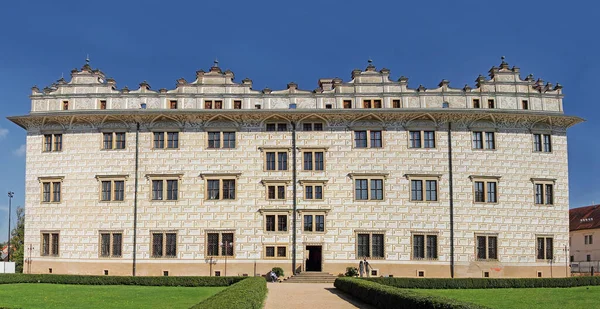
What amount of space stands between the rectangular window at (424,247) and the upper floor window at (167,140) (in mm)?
15720

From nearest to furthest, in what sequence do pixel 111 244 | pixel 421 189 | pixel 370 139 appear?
1. pixel 111 244
2. pixel 421 189
3. pixel 370 139

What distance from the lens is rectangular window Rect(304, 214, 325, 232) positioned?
3666cm

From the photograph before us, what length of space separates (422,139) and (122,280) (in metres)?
19.2

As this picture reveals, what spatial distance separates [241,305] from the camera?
601 inches

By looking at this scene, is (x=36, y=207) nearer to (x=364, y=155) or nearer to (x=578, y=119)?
(x=364, y=155)

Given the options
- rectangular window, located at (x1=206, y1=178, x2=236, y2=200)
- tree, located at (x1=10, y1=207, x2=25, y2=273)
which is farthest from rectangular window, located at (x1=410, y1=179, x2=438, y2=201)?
tree, located at (x1=10, y1=207, x2=25, y2=273)

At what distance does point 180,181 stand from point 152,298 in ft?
47.8

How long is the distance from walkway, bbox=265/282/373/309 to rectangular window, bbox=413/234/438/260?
8.34 meters

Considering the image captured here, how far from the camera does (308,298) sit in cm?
2444

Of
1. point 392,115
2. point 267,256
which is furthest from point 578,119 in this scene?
point 267,256

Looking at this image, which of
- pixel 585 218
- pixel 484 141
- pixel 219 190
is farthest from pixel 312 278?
pixel 585 218

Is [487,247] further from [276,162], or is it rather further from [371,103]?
[276,162]

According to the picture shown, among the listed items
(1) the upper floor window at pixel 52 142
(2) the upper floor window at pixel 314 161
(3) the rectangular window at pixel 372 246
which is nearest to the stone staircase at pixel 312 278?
(3) the rectangular window at pixel 372 246

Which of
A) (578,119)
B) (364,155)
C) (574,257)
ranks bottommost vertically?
(574,257)
